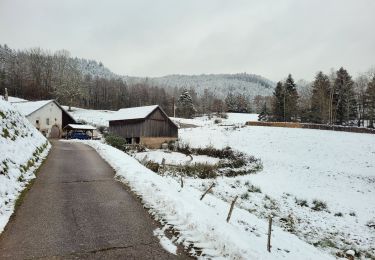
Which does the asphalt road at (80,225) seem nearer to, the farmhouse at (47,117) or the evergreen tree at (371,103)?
the farmhouse at (47,117)

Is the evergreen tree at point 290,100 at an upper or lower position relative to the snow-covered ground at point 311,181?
upper

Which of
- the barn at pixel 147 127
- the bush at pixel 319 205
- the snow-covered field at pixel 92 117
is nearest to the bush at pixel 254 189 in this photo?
the bush at pixel 319 205

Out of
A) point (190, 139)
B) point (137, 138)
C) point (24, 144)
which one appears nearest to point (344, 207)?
point (24, 144)

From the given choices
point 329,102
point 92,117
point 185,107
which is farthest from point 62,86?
point 329,102

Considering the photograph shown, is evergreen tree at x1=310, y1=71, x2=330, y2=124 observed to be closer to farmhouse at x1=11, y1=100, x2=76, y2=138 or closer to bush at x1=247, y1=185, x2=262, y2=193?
bush at x1=247, y1=185, x2=262, y2=193

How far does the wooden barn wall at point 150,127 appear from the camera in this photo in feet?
174

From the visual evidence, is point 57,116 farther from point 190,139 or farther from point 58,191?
point 58,191

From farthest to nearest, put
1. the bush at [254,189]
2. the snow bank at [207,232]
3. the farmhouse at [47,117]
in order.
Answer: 1. the farmhouse at [47,117]
2. the bush at [254,189]
3. the snow bank at [207,232]

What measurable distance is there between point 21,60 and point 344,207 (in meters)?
131

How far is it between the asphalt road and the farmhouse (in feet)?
160

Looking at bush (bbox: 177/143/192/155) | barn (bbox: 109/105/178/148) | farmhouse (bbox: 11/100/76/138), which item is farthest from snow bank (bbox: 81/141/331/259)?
farmhouse (bbox: 11/100/76/138)

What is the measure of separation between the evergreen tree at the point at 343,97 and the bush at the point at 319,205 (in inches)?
2164

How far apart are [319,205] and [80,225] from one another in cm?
1642

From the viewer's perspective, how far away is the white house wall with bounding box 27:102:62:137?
5672 centimetres
